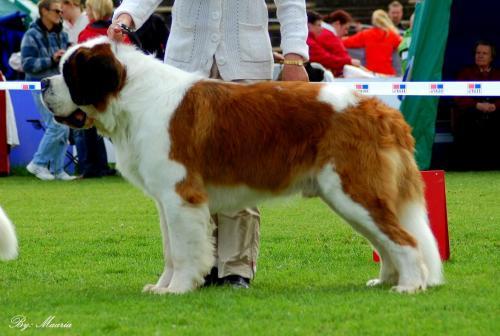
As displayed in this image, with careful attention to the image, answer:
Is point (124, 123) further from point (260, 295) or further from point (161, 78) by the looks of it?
point (260, 295)

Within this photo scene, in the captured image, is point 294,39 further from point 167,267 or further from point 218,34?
point 167,267

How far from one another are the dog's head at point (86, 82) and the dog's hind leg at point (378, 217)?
4.22 feet

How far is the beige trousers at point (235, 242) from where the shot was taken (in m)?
6.50

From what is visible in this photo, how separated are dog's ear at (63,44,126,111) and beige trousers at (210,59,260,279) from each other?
0.74 m

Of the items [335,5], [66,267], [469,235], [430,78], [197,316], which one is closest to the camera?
[197,316]

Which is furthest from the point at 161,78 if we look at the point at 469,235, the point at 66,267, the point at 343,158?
the point at 469,235

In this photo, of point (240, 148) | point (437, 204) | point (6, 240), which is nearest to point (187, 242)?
point (240, 148)

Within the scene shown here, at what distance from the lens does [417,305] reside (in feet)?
17.9

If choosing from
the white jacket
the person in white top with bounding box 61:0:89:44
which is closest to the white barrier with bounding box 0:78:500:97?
the person in white top with bounding box 61:0:89:44

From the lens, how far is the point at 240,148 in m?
5.90

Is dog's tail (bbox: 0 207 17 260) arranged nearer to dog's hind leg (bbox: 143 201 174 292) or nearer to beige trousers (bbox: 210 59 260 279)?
dog's hind leg (bbox: 143 201 174 292)

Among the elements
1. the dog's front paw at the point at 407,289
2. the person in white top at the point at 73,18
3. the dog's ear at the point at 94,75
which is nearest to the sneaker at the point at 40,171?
the person in white top at the point at 73,18

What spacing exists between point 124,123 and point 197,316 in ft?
4.31

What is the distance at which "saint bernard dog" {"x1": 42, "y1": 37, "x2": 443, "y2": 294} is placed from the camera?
5824 millimetres
